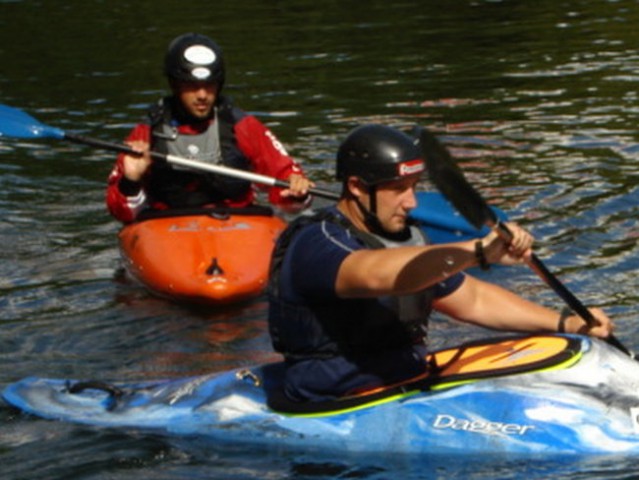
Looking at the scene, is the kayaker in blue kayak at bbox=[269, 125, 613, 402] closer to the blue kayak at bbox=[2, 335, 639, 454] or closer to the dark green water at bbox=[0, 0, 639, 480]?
the blue kayak at bbox=[2, 335, 639, 454]

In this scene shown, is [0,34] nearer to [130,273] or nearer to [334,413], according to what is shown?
[130,273]

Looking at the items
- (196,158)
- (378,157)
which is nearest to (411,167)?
(378,157)

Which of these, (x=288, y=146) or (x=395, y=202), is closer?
(x=395, y=202)

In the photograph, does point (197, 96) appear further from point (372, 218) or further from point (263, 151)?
point (372, 218)

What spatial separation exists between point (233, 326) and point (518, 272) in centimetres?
181

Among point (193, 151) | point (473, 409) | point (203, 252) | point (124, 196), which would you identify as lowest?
point (203, 252)

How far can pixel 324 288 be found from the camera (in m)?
5.62

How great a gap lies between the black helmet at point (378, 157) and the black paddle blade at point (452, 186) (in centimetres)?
26

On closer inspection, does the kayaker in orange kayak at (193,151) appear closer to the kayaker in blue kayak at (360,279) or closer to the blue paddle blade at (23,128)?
the blue paddle blade at (23,128)

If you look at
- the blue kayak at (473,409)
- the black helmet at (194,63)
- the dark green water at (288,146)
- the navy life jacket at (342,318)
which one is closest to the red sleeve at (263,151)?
the black helmet at (194,63)

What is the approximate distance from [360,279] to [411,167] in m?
0.53

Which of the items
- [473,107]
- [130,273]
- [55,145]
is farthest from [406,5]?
[130,273]

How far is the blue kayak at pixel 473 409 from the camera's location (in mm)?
5773

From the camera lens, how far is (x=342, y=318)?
19.1 ft
